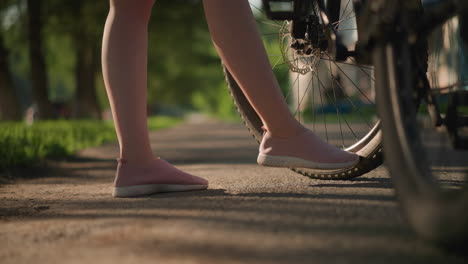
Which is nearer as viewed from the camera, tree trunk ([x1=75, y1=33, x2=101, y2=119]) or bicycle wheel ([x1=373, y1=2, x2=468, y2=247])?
bicycle wheel ([x1=373, y1=2, x2=468, y2=247])

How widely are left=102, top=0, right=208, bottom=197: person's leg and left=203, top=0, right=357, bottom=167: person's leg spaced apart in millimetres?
334

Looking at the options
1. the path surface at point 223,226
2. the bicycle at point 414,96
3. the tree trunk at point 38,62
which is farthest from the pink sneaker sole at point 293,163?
the tree trunk at point 38,62

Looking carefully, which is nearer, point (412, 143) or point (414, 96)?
point (412, 143)

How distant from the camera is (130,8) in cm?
228

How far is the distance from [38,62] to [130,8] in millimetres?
9116

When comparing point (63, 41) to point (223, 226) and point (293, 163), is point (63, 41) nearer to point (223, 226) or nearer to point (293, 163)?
point (293, 163)

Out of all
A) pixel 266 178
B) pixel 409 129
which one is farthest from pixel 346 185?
pixel 409 129

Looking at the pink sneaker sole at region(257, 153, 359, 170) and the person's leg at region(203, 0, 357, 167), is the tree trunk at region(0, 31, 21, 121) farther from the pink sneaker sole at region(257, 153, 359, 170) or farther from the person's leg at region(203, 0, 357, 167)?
the pink sneaker sole at region(257, 153, 359, 170)

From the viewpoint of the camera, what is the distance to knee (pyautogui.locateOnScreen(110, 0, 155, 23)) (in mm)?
2266

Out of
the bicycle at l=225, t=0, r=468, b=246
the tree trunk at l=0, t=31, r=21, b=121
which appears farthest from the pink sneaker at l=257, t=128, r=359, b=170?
the tree trunk at l=0, t=31, r=21, b=121

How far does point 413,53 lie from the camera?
151cm

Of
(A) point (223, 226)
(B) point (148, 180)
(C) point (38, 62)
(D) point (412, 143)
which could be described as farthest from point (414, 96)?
(C) point (38, 62)

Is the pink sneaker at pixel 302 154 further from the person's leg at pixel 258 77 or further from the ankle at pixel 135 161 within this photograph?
the ankle at pixel 135 161

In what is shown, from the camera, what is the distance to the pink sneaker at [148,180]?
7.44ft
